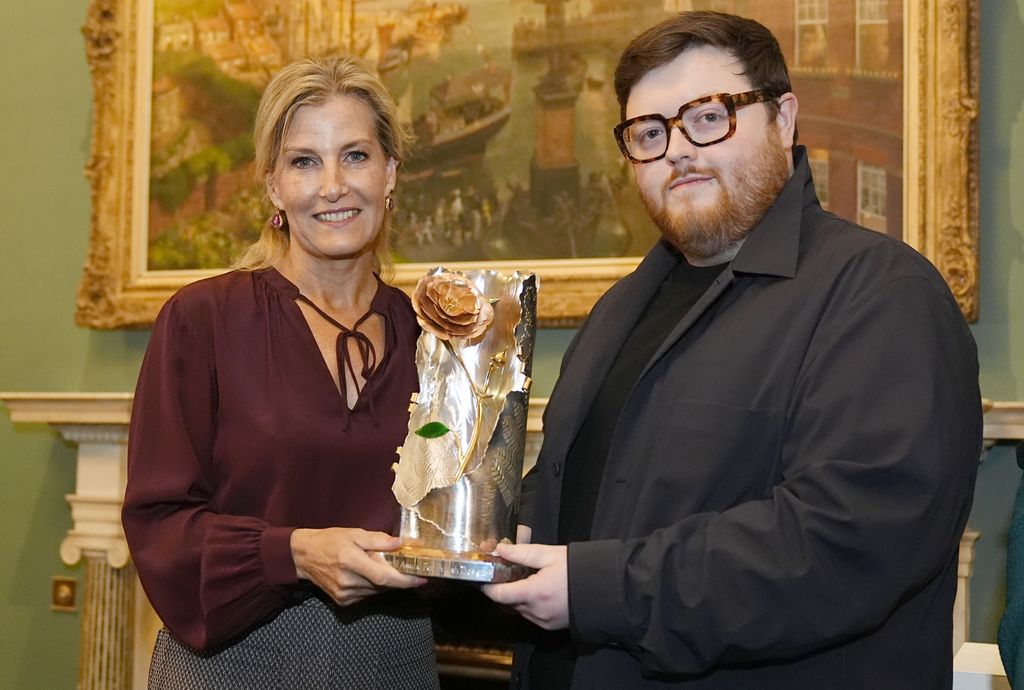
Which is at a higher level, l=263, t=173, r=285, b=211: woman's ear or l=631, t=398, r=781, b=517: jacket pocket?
l=263, t=173, r=285, b=211: woman's ear

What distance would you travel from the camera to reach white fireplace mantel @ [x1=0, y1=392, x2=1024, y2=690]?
3953 mm

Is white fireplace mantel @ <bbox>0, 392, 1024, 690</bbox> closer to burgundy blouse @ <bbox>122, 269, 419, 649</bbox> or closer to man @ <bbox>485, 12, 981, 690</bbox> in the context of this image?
burgundy blouse @ <bbox>122, 269, 419, 649</bbox>

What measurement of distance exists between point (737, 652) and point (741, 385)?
0.37 metres

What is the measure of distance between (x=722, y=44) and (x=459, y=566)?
0.92 meters

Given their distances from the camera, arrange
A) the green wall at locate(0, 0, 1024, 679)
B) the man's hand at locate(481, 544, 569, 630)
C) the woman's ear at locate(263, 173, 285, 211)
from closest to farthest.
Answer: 1. the man's hand at locate(481, 544, 569, 630)
2. the woman's ear at locate(263, 173, 285, 211)
3. the green wall at locate(0, 0, 1024, 679)

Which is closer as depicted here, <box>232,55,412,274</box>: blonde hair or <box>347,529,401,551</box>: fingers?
<box>347,529,401,551</box>: fingers

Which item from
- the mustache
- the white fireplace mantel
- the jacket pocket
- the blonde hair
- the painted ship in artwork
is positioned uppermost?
the painted ship in artwork

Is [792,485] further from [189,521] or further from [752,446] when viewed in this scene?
[189,521]

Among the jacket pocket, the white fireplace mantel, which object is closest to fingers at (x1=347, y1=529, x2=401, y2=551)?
the jacket pocket

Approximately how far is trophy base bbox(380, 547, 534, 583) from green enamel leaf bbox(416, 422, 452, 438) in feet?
0.66

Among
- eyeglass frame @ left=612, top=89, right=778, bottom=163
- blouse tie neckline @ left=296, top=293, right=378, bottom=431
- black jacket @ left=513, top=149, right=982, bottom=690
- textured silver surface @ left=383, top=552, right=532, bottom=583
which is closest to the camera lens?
black jacket @ left=513, top=149, right=982, bottom=690

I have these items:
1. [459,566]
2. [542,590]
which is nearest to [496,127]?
[459,566]

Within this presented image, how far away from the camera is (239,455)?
6.63 ft

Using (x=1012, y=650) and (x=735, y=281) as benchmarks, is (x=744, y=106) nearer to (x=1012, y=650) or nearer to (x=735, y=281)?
(x=735, y=281)
